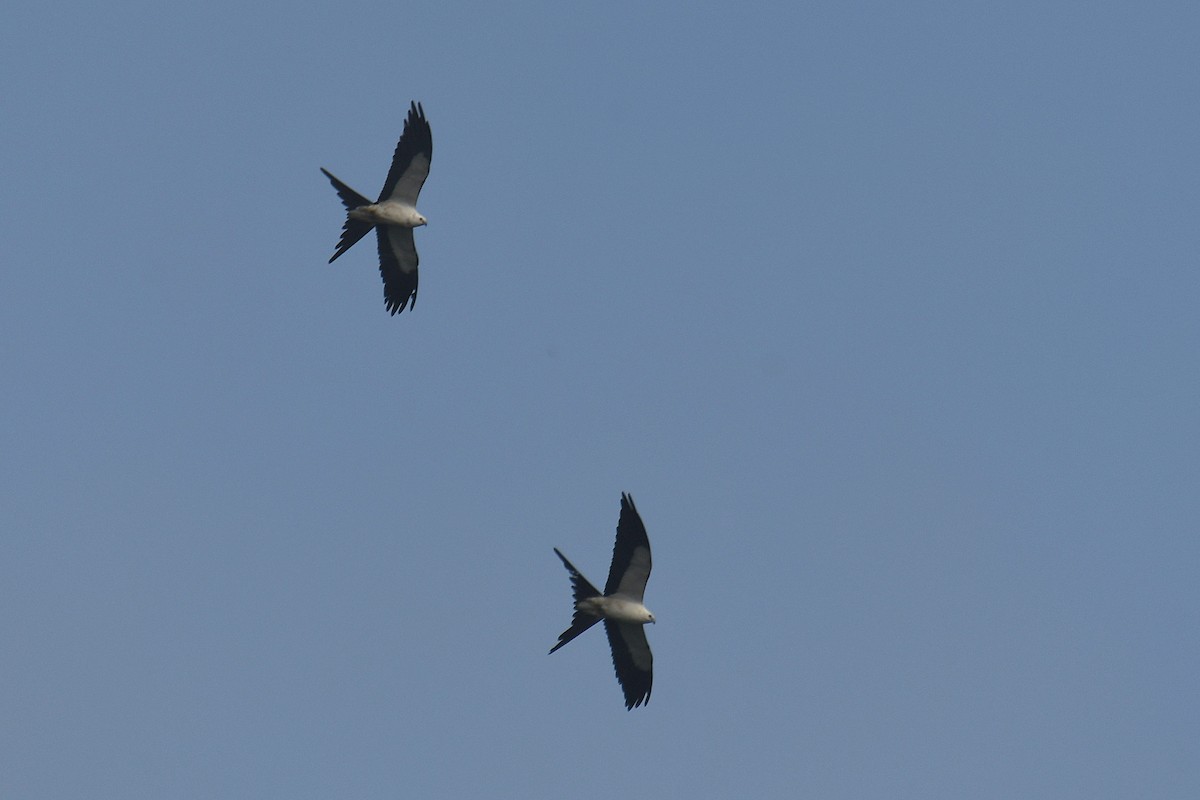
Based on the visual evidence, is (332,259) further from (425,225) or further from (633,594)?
(633,594)

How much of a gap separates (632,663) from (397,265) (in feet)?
44.3

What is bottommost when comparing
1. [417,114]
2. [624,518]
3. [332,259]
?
[624,518]

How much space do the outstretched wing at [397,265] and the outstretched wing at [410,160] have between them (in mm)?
1224

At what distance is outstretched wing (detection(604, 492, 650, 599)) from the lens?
161 feet

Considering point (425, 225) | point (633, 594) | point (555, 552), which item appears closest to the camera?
point (555, 552)

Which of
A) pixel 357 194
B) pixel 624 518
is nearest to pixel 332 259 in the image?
pixel 357 194

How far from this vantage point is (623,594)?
49531 mm

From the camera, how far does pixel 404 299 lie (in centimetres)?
5478

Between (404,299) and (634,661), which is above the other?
(404,299)

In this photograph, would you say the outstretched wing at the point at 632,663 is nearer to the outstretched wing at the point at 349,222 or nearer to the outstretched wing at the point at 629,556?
the outstretched wing at the point at 629,556

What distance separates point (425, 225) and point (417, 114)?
10.4 ft

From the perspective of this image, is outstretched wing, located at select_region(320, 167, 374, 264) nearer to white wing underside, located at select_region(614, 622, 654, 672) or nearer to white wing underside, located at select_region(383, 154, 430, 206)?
white wing underside, located at select_region(383, 154, 430, 206)

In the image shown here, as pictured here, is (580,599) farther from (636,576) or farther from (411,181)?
(411,181)

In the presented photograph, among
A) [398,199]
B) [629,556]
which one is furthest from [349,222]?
[629,556]
